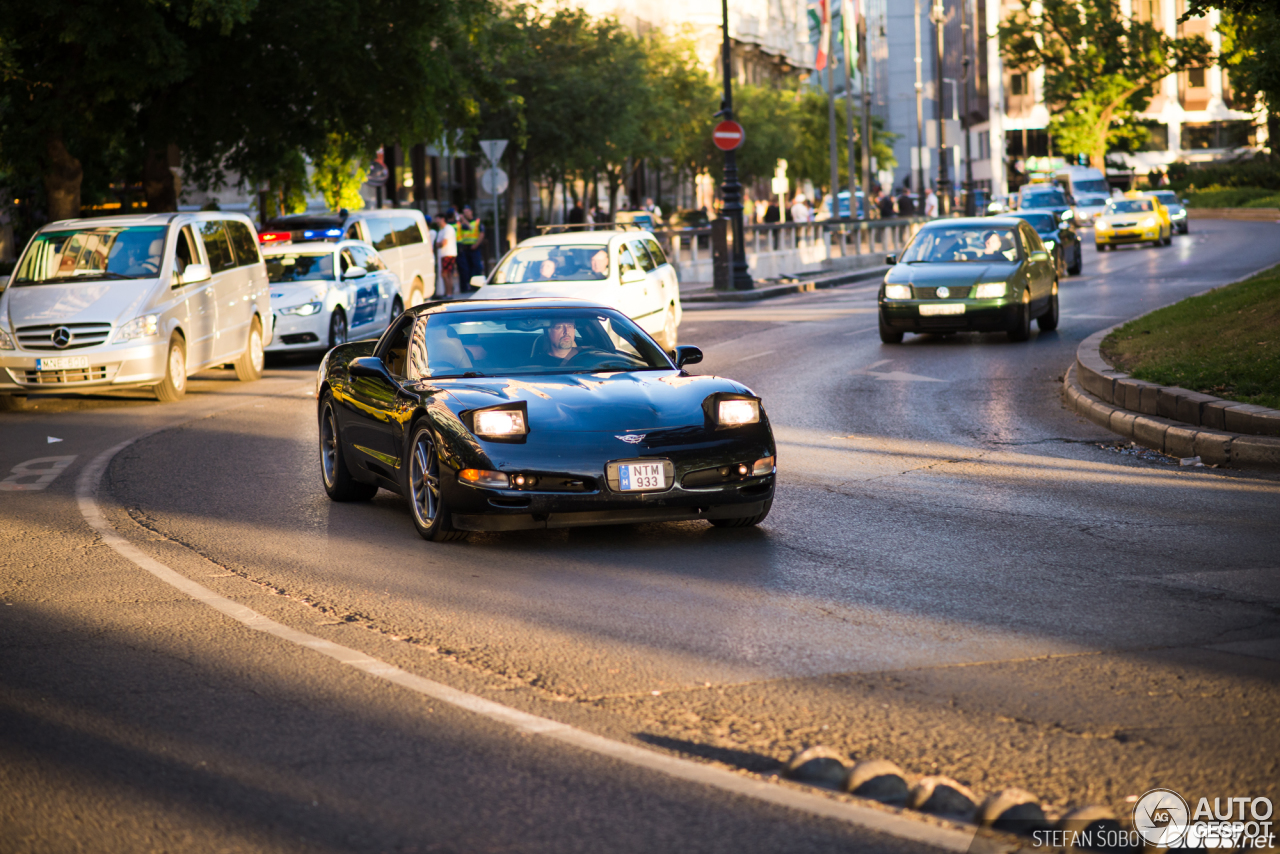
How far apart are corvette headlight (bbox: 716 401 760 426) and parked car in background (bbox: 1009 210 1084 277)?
2413 cm

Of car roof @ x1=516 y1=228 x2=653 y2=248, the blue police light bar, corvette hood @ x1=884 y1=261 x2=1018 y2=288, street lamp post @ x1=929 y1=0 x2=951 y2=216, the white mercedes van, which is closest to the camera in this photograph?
the white mercedes van

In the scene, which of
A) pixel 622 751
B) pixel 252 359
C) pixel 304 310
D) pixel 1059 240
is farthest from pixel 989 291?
pixel 622 751

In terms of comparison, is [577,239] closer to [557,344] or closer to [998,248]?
[998,248]

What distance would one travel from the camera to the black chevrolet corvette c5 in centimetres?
802

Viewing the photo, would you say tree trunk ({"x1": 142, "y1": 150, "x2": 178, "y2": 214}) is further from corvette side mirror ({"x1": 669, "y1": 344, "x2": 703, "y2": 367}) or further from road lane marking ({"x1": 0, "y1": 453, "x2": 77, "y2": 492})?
corvette side mirror ({"x1": 669, "y1": 344, "x2": 703, "y2": 367})

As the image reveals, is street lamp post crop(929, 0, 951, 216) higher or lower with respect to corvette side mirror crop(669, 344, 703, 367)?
higher

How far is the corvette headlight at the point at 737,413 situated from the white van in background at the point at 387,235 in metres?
19.4

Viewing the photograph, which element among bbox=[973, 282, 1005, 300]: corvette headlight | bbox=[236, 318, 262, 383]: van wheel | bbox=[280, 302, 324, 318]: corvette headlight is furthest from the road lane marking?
bbox=[973, 282, 1005, 300]: corvette headlight

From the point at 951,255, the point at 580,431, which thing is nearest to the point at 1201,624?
the point at 580,431

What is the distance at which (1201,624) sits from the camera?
249 inches

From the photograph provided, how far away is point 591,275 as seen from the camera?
61.9ft

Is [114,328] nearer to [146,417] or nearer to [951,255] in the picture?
[146,417]

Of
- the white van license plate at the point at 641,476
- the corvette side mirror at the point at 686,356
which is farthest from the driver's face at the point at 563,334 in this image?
the white van license plate at the point at 641,476

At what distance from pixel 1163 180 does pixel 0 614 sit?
103 meters
